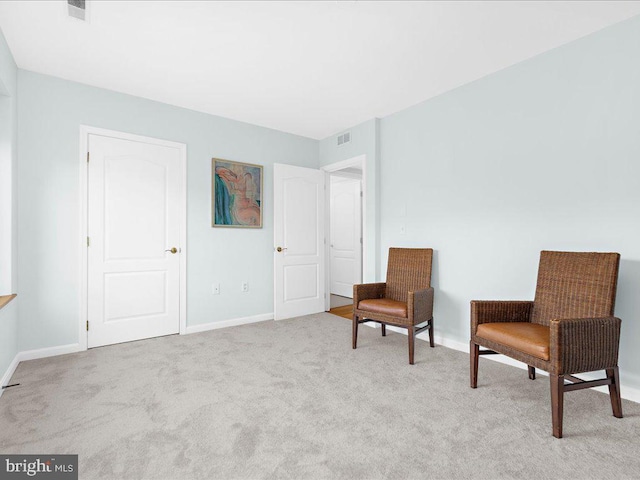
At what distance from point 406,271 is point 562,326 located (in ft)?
5.61

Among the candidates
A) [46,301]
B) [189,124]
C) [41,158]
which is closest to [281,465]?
[46,301]

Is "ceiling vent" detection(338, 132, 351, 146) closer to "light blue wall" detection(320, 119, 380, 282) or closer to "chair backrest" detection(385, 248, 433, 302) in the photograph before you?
"light blue wall" detection(320, 119, 380, 282)

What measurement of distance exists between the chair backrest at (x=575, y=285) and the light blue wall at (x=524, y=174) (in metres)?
0.21

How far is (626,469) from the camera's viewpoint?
1522 mm

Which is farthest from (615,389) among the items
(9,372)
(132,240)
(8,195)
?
(8,195)

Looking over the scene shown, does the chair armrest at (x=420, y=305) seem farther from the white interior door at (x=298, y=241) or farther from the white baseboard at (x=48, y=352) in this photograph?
the white baseboard at (x=48, y=352)

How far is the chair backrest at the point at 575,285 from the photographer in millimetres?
2059

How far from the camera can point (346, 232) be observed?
623cm

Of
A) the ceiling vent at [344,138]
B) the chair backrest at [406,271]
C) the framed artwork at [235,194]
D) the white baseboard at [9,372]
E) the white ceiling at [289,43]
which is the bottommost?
the white baseboard at [9,372]

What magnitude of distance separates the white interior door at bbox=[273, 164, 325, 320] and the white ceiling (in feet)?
4.12

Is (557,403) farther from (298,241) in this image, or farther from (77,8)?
(77,8)

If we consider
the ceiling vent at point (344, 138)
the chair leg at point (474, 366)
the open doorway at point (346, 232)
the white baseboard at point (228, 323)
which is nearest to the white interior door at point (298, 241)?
the white baseboard at point (228, 323)

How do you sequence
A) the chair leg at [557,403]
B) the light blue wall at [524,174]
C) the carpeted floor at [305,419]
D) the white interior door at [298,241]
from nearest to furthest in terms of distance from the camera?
the carpeted floor at [305,419] < the chair leg at [557,403] < the light blue wall at [524,174] < the white interior door at [298,241]

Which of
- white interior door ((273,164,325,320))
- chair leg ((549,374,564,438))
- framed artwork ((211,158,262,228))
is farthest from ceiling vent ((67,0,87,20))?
chair leg ((549,374,564,438))
